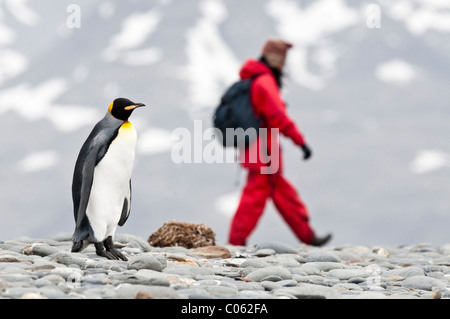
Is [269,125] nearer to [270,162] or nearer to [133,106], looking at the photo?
[270,162]

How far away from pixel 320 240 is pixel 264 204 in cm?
82

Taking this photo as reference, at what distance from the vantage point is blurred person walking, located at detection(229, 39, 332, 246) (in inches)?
294

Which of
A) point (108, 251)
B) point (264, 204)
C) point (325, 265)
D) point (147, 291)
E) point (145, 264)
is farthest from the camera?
point (264, 204)

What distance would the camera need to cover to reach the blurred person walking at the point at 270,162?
747 cm

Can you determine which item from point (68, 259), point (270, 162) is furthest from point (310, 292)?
point (270, 162)

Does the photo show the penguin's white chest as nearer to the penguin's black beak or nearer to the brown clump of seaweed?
the penguin's black beak

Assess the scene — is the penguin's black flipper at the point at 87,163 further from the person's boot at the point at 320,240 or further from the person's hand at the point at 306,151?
the person's boot at the point at 320,240

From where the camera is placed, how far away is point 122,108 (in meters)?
4.61

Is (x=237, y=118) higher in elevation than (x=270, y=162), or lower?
higher

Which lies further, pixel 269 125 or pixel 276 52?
pixel 276 52

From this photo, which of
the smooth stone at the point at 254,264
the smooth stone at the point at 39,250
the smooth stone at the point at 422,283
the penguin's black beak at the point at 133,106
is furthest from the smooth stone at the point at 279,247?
the penguin's black beak at the point at 133,106

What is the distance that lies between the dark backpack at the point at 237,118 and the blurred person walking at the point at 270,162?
0.24ft

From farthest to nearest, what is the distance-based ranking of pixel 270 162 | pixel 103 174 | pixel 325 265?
1. pixel 270 162
2. pixel 325 265
3. pixel 103 174
